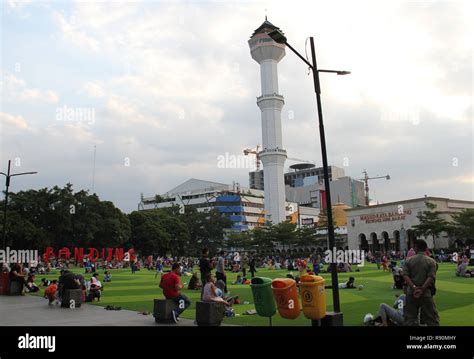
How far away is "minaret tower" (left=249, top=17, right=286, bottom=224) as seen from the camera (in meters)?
105

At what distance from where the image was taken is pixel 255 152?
18062 cm

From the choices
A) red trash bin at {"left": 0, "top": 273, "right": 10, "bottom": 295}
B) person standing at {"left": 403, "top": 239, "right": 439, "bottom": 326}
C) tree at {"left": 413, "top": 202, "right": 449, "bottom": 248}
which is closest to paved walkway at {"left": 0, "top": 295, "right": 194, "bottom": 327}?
red trash bin at {"left": 0, "top": 273, "right": 10, "bottom": 295}

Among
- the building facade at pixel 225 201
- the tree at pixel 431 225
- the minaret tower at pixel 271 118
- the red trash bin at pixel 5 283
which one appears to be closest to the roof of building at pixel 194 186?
the building facade at pixel 225 201

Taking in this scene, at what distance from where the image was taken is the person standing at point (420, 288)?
333 inches

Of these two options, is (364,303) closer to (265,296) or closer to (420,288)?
(265,296)

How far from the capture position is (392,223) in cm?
7506

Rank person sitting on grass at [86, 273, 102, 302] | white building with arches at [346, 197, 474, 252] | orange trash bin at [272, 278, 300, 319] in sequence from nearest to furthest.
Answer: orange trash bin at [272, 278, 300, 319] < person sitting on grass at [86, 273, 102, 302] < white building with arches at [346, 197, 474, 252]

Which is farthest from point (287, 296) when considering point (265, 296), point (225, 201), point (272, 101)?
point (225, 201)

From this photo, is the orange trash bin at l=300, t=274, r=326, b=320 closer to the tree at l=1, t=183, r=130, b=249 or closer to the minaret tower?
the tree at l=1, t=183, r=130, b=249

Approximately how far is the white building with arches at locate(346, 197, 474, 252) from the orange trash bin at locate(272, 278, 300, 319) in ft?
190

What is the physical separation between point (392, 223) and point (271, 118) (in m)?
39.6
